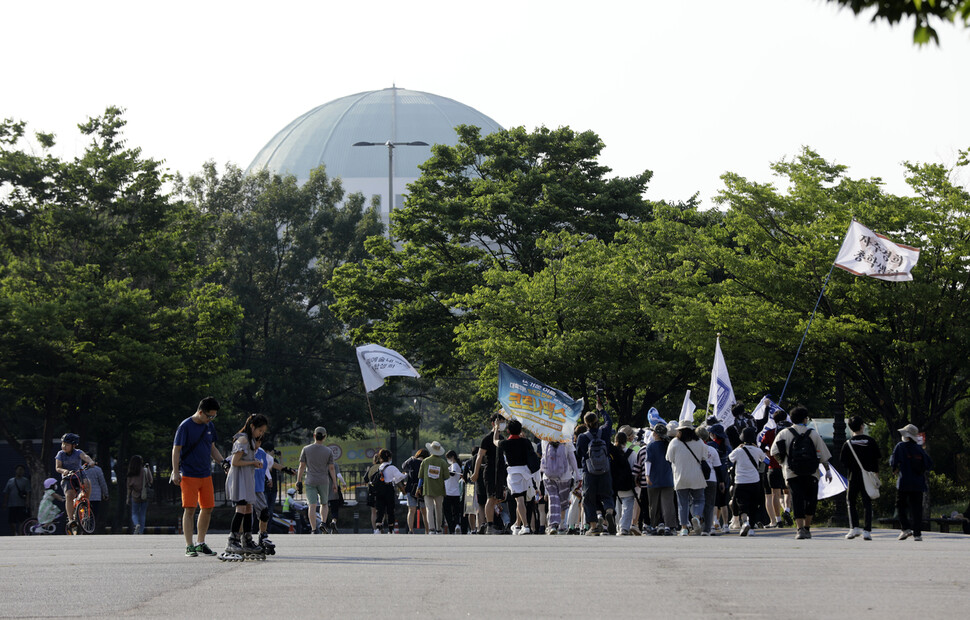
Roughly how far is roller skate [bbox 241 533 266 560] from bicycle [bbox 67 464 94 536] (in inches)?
404

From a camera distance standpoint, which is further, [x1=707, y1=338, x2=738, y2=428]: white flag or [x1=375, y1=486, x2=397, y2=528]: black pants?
[x1=707, y1=338, x2=738, y2=428]: white flag

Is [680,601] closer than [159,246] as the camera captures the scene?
Yes

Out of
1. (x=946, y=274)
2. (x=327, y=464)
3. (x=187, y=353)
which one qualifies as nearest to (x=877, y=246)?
(x=946, y=274)

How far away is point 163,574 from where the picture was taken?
11.4 meters

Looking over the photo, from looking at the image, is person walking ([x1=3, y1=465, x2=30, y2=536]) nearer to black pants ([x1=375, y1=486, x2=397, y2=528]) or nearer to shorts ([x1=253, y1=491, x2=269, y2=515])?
black pants ([x1=375, y1=486, x2=397, y2=528])

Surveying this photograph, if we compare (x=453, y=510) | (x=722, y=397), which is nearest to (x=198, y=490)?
(x=453, y=510)

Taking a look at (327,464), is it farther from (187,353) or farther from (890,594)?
(187,353)

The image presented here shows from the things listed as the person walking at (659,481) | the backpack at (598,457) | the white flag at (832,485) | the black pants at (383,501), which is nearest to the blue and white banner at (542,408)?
the black pants at (383,501)

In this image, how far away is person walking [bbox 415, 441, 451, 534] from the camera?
20.9m

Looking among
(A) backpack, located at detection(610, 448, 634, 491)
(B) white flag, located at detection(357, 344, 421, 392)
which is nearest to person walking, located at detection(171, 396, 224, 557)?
(A) backpack, located at detection(610, 448, 634, 491)

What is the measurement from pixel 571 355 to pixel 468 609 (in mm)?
25528

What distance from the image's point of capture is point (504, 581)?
10.7 meters

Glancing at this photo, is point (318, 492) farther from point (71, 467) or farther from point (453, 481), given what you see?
point (71, 467)

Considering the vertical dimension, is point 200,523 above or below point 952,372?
below
